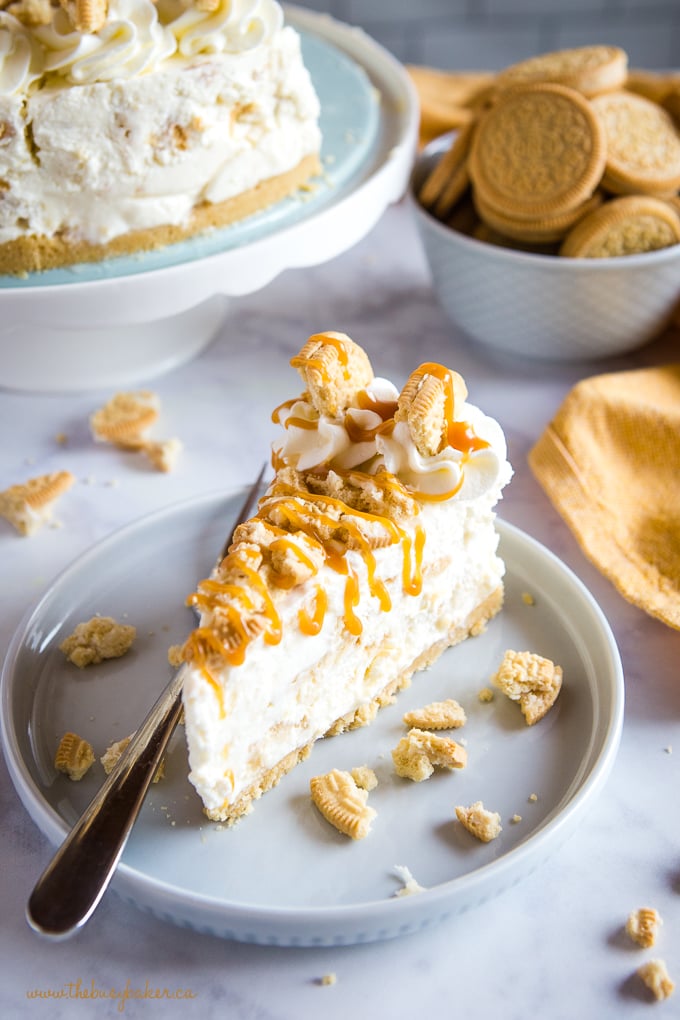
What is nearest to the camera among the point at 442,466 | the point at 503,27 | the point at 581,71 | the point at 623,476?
the point at 442,466

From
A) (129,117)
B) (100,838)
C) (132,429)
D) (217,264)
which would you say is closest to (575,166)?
(217,264)

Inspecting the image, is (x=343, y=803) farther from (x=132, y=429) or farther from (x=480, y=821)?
(x=132, y=429)

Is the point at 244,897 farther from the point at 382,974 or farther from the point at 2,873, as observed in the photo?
the point at 2,873

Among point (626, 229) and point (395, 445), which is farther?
point (626, 229)

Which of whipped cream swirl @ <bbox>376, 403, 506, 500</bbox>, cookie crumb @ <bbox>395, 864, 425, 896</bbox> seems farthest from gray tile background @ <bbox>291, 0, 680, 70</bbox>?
cookie crumb @ <bbox>395, 864, 425, 896</bbox>

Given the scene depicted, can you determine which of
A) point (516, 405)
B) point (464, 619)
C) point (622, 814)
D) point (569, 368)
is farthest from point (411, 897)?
point (569, 368)

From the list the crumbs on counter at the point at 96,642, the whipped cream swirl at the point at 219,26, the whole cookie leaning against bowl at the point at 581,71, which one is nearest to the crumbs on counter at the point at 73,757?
the crumbs on counter at the point at 96,642

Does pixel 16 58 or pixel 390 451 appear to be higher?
pixel 16 58
